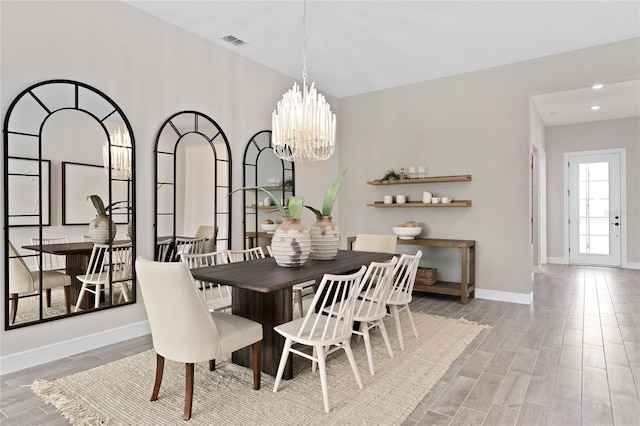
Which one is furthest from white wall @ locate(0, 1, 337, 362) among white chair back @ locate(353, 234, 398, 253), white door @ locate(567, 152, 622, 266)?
white door @ locate(567, 152, 622, 266)

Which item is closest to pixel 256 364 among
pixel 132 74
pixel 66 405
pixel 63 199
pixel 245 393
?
pixel 245 393

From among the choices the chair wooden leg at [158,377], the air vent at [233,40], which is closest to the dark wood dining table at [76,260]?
the chair wooden leg at [158,377]

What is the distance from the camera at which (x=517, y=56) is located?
175 inches

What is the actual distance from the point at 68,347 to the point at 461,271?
4.07 m

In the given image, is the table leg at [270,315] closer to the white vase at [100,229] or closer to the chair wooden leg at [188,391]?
the chair wooden leg at [188,391]

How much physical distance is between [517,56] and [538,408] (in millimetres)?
3862

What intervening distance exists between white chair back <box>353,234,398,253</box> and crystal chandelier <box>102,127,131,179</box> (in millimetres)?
2441

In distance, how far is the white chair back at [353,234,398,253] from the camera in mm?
4195

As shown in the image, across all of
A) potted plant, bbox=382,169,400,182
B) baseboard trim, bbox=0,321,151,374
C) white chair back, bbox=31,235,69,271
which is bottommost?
baseboard trim, bbox=0,321,151,374

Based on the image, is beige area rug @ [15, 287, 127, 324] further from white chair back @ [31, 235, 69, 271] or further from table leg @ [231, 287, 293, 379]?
table leg @ [231, 287, 293, 379]

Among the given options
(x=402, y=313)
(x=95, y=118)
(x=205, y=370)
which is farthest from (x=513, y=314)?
(x=95, y=118)

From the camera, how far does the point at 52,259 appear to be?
290cm

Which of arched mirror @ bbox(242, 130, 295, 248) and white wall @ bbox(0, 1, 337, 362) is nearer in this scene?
white wall @ bbox(0, 1, 337, 362)

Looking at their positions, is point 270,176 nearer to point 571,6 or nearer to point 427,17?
point 427,17
